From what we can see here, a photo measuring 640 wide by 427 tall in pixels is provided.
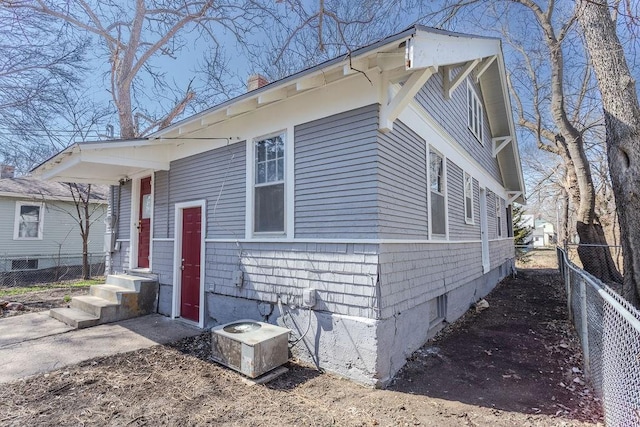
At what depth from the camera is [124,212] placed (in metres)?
8.52

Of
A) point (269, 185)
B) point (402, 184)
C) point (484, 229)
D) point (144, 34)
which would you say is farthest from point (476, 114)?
point (144, 34)

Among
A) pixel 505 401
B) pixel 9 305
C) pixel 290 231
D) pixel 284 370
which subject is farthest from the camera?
pixel 9 305

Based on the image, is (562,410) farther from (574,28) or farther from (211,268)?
(574,28)

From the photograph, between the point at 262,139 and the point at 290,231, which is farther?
the point at 262,139

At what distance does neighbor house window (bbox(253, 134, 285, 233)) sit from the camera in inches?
209

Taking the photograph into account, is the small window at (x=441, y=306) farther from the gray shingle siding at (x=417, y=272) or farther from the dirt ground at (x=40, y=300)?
the dirt ground at (x=40, y=300)

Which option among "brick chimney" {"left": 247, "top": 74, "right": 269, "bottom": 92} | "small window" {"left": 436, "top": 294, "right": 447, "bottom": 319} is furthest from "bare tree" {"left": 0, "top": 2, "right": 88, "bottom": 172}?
"small window" {"left": 436, "top": 294, "right": 447, "bottom": 319}

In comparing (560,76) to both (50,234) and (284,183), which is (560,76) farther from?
(50,234)

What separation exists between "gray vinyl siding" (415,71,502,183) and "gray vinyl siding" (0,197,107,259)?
600 inches

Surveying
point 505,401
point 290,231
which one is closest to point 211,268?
point 290,231

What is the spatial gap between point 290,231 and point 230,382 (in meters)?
2.09

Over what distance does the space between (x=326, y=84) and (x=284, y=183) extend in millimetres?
1543

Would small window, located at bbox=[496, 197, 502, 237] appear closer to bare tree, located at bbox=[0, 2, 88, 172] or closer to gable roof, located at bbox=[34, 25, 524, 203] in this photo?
gable roof, located at bbox=[34, 25, 524, 203]

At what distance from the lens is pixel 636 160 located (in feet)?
19.1
